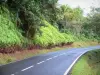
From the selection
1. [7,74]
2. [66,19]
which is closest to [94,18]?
[7,74]

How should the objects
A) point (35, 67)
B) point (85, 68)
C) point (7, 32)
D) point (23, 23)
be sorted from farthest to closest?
point (23, 23) < point (7, 32) < point (85, 68) < point (35, 67)

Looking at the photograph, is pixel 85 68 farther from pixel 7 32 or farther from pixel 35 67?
pixel 7 32

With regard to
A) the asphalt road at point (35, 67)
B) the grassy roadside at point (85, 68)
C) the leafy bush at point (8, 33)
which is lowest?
the grassy roadside at point (85, 68)

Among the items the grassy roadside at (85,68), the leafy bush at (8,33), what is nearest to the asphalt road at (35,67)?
the grassy roadside at (85,68)

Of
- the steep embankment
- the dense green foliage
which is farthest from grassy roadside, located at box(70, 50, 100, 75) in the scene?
the dense green foliage

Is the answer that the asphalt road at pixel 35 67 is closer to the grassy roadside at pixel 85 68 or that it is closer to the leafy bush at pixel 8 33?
the grassy roadside at pixel 85 68

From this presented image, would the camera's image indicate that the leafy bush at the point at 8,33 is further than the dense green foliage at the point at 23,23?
No

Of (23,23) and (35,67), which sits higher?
(23,23)

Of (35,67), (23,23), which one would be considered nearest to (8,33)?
(23,23)

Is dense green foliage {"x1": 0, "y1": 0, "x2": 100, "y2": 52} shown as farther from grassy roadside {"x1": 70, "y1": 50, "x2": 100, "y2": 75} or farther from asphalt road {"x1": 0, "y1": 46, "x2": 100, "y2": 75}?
grassy roadside {"x1": 70, "y1": 50, "x2": 100, "y2": 75}

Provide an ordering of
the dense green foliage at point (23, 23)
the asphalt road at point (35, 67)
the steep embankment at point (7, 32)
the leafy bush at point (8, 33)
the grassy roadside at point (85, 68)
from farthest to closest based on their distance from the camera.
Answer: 1. the dense green foliage at point (23, 23)
2. the leafy bush at point (8, 33)
3. the steep embankment at point (7, 32)
4. the grassy roadside at point (85, 68)
5. the asphalt road at point (35, 67)

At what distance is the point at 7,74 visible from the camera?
16359 millimetres

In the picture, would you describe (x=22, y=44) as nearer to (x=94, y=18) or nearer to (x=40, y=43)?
(x=40, y=43)

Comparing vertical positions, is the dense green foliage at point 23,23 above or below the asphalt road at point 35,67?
above
